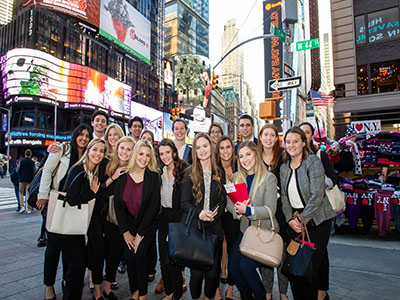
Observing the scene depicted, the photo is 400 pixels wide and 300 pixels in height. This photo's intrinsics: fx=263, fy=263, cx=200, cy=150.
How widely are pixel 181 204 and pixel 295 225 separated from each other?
1.38 meters

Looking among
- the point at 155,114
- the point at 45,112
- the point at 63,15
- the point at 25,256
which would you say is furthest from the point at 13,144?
the point at 25,256

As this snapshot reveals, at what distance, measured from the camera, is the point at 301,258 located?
288 cm

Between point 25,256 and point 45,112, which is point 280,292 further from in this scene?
point 45,112

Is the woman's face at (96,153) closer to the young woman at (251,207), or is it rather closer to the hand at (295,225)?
the young woman at (251,207)

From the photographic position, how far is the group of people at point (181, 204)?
10.0ft

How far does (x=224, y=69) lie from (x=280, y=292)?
204 meters

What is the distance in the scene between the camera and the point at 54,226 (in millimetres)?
3080

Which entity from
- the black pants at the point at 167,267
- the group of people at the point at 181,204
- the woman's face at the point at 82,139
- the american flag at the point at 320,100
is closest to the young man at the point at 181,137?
the group of people at the point at 181,204

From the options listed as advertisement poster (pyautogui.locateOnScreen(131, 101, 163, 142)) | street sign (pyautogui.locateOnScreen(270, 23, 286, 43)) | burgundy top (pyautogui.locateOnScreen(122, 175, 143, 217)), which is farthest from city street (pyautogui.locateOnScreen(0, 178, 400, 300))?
advertisement poster (pyautogui.locateOnScreen(131, 101, 163, 142))

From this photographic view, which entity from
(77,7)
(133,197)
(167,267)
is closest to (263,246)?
(167,267)

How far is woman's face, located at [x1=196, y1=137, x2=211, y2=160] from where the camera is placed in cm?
350

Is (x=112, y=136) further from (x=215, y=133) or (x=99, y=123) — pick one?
(x=215, y=133)

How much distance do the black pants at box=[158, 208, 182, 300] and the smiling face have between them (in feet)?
2.74

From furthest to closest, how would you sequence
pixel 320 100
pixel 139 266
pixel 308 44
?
1. pixel 320 100
2. pixel 308 44
3. pixel 139 266
